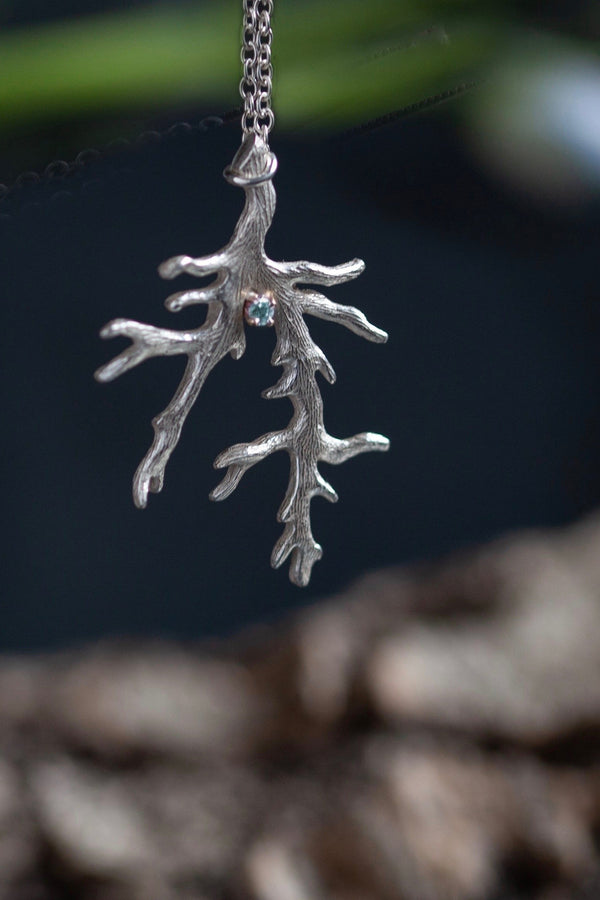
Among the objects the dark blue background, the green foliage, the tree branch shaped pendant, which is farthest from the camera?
the dark blue background

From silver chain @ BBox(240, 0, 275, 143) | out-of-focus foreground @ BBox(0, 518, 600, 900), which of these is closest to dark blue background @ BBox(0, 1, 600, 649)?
out-of-focus foreground @ BBox(0, 518, 600, 900)

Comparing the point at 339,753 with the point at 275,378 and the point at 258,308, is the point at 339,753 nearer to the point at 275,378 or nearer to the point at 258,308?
the point at 275,378

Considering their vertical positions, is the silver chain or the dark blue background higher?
the silver chain

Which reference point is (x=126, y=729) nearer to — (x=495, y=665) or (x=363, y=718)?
(x=363, y=718)

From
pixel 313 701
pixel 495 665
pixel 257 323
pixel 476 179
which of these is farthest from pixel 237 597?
pixel 257 323

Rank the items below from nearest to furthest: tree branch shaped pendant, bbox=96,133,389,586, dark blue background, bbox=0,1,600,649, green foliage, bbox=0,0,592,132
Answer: tree branch shaped pendant, bbox=96,133,389,586 < green foliage, bbox=0,0,592,132 < dark blue background, bbox=0,1,600,649

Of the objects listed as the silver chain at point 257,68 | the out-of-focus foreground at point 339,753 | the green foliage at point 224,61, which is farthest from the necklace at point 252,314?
the out-of-focus foreground at point 339,753

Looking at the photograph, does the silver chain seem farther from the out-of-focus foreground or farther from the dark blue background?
the out-of-focus foreground
